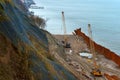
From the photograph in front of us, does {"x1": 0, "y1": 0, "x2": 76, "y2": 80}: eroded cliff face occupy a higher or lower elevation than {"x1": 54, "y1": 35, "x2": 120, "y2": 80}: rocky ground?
higher

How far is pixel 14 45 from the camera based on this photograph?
666 inches

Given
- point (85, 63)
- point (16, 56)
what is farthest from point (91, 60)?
point (16, 56)

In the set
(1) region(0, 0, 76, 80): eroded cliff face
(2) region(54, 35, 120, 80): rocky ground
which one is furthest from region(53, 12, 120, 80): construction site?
(1) region(0, 0, 76, 80): eroded cliff face

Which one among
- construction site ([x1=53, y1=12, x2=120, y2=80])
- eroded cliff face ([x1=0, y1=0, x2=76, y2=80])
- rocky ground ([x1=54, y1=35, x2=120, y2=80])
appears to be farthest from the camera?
construction site ([x1=53, y1=12, x2=120, y2=80])

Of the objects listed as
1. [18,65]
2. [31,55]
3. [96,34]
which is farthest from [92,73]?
[96,34]

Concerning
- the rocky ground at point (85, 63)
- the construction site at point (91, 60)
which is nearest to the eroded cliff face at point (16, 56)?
the rocky ground at point (85, 63)

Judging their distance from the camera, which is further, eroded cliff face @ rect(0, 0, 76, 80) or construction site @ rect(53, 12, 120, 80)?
construction site @ rect(53, 12, 120, 80)

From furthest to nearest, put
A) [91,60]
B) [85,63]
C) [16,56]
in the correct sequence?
[91,60]
[85,63]
[16,56]

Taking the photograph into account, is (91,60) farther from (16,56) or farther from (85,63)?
(16,56)

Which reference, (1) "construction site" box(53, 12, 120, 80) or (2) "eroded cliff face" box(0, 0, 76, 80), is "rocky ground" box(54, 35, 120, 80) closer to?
(1) "construction site" box(53, 12, 120, 80)

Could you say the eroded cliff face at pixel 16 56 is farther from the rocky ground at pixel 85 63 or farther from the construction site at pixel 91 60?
the construction site at pixel 91 60

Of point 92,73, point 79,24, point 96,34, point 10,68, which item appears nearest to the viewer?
point 10,68

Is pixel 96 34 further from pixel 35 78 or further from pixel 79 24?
pixel 35 78

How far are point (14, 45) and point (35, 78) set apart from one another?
2.01 metres
